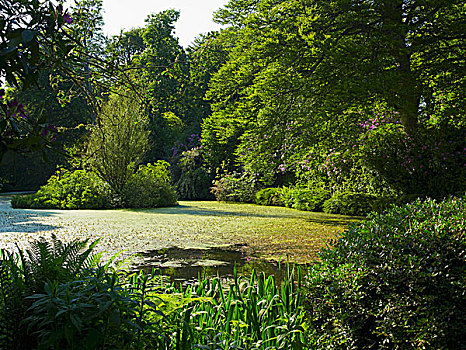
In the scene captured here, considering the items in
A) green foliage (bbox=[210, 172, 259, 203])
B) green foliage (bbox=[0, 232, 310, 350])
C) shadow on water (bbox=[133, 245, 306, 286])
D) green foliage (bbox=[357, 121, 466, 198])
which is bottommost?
shadow on water (bbox=[133, 245, 306, 286])

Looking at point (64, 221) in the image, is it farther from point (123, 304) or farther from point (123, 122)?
point (123, 304)

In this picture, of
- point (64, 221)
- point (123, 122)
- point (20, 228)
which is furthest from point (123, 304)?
point (123, 122)

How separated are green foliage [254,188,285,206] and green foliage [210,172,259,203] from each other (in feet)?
2.12

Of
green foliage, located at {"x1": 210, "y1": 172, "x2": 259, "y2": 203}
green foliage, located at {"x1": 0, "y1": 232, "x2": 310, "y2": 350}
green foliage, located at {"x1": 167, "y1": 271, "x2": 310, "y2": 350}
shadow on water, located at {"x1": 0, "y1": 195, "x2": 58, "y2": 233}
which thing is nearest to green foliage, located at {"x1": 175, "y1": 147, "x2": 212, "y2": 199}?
green foliage, located at {"x1": 210, "y1": 172, "x2": 259, "y2": 203}

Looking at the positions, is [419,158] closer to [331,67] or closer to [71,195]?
[331,67]

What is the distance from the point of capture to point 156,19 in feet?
19.4

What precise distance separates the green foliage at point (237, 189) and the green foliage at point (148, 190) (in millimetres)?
2538

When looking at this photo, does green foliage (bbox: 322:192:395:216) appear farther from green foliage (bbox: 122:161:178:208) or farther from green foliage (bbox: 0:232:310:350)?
green foliage (bbox: 0:232:310:350)

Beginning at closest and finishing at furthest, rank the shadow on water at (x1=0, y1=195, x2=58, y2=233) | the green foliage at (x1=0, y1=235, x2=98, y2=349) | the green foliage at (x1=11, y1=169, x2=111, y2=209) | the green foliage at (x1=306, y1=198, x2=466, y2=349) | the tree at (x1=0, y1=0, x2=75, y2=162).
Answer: the tree at (x1=0, y1=0, x2=75, y2=162)
the green foliage at (x1=0, y1=235, x2=98, y2=349)
the green foliage at (x1=306, y1=198, x2=466, y2=349)
the shadow on water at (x1=0, y1=195, x2=58, y2=233)
the green foliage at (x1=11, y1=169, x2=111, y2=209)

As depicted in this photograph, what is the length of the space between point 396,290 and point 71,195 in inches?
426

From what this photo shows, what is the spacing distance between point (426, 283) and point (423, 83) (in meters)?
6.96

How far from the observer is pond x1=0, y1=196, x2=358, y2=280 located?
431 cm

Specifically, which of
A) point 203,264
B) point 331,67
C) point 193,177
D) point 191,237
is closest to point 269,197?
point 193,177

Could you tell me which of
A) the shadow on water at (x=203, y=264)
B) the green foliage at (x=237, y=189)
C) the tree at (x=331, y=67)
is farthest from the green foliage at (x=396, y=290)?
the green foliage at (x=237, y=189)
